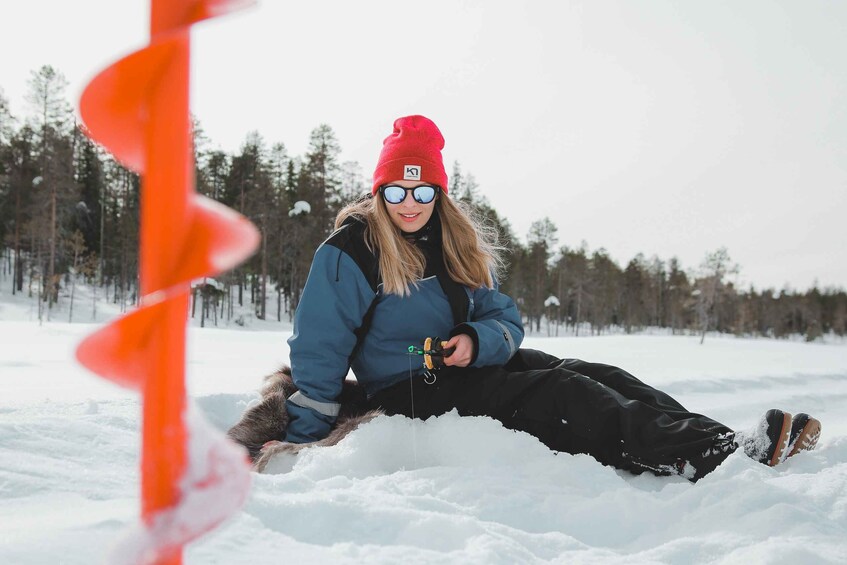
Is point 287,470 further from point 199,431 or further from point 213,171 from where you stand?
point 213,171

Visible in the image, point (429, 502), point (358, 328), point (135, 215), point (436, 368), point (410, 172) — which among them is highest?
point (135, 215)

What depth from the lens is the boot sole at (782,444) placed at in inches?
79.9

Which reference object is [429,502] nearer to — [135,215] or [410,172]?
[410,172]

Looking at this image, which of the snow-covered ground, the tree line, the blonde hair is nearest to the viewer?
the snow-covered ground

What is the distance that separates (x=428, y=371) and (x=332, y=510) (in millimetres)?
1372

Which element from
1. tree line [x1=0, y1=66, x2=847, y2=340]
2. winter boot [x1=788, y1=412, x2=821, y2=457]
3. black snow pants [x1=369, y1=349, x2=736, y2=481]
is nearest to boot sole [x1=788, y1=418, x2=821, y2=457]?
winter boot [x1=788, y1=412, x2=821, y2=457]

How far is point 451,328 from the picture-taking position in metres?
2.85

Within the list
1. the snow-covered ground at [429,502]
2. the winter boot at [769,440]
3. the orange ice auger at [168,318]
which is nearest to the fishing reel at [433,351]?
the snow-covered ground at [429,502]

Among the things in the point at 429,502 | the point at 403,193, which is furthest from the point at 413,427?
the point at 403,193

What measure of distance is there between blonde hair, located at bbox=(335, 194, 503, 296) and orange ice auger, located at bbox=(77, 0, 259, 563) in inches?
86.9

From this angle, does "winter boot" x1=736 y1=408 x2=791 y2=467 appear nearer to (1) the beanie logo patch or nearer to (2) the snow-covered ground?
(2) the snow-covered ground

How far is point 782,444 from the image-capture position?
204 centimetres

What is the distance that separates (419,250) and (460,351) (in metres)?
0.67

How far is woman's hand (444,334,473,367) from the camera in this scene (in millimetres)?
2457
